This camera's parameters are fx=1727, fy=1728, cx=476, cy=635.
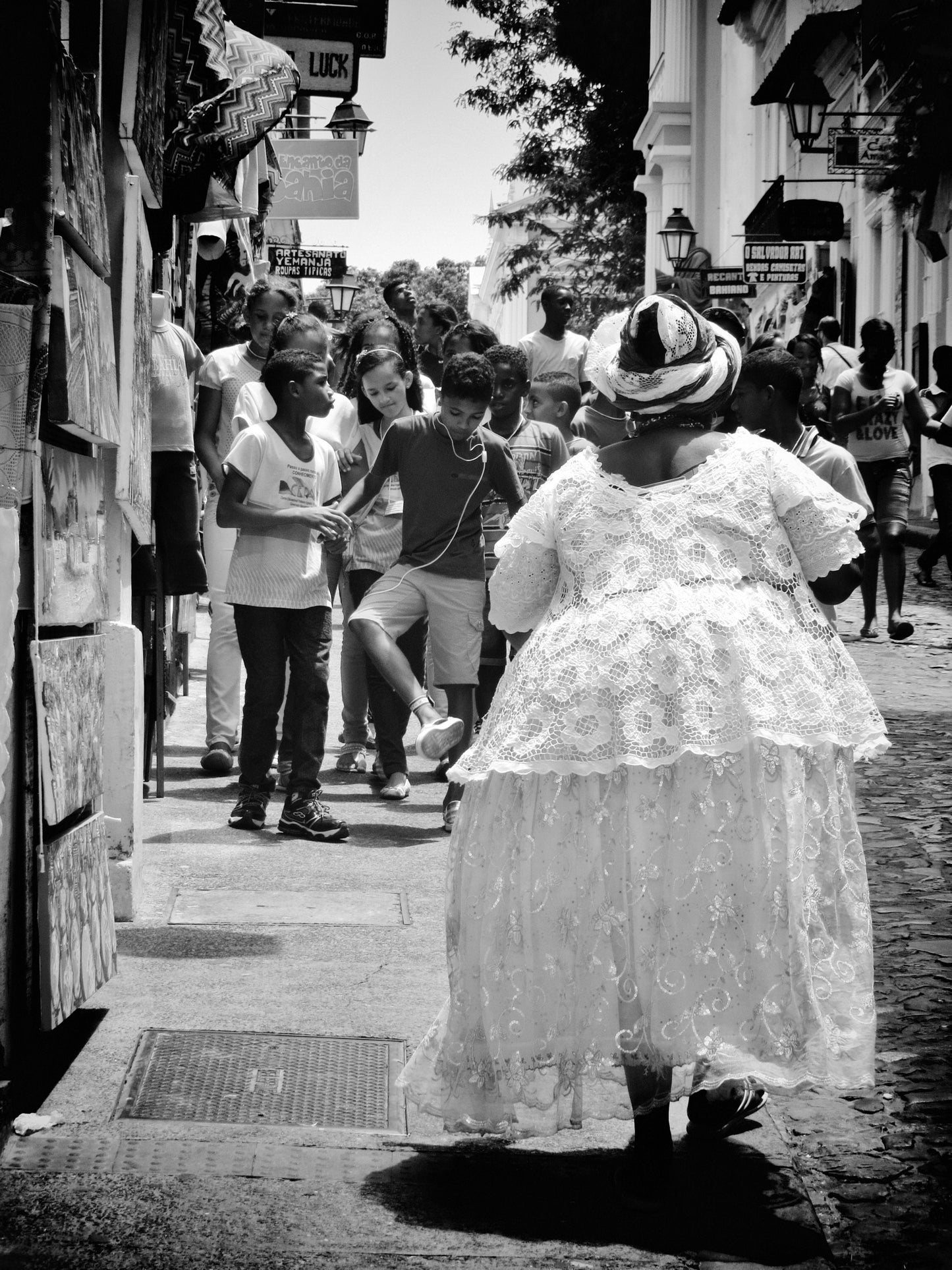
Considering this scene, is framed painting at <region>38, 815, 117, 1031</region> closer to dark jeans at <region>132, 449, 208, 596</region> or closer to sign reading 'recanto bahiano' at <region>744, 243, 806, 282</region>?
dark jeans at <region>132, 449, 208, 596</region>

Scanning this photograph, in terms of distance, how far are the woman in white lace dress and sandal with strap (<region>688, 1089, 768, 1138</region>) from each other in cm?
5

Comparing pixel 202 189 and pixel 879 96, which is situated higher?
pixel 879 96

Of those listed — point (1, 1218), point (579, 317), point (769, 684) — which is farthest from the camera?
point (579, 317)

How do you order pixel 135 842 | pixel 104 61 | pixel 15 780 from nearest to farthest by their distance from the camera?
pixel 15 780, pixel 104 61, pixel 135 842

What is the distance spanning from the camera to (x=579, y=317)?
4062 cm

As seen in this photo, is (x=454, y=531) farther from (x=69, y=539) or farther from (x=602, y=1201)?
(x=602, y=1201)

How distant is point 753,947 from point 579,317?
126ft

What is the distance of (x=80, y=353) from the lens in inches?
154

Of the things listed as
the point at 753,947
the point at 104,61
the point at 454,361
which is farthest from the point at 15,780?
the point at 454,361

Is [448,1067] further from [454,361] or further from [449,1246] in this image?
[454,361]

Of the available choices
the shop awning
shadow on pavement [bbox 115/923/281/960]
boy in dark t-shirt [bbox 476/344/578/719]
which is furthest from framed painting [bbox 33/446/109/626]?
the shop awning

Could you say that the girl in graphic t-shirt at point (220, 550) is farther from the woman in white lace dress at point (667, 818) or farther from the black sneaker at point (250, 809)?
the woman in white lace dress at point (667, 818)

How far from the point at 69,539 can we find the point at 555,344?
25.0 feet

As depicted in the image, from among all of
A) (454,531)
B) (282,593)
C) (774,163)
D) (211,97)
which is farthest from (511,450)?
(774,163)
